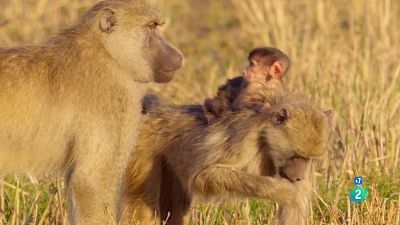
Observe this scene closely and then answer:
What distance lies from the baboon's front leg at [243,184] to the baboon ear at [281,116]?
0.88ft

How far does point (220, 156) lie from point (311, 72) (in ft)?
10.6

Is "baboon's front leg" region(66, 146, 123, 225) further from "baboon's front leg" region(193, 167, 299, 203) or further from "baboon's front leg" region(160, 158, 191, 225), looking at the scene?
"baboon's front leg" region(160, 158, 191, 225)

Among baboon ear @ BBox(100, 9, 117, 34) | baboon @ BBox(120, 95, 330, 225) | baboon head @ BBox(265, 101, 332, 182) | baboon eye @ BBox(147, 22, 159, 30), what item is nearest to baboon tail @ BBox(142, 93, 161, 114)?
baboon @ BBox(120, 95, 330, 225)

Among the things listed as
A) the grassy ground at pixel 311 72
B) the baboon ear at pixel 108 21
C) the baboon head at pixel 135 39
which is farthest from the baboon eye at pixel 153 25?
the grassy ground at pixel 311 72

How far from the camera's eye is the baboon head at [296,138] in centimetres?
465

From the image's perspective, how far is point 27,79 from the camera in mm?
4488

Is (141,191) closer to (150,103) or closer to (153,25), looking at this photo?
(150,103)

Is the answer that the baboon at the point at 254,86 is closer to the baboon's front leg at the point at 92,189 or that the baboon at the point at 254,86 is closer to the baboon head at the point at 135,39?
the baboon head at the point at 135,39

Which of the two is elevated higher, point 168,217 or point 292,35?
point 292,35

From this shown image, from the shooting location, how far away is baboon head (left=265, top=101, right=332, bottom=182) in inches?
183

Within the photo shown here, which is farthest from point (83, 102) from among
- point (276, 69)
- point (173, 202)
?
point (276, 69)

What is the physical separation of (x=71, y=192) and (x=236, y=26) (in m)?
7.16

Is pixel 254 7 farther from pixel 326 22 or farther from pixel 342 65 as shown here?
pixel 342 65

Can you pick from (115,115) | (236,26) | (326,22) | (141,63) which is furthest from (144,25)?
(236,26)
